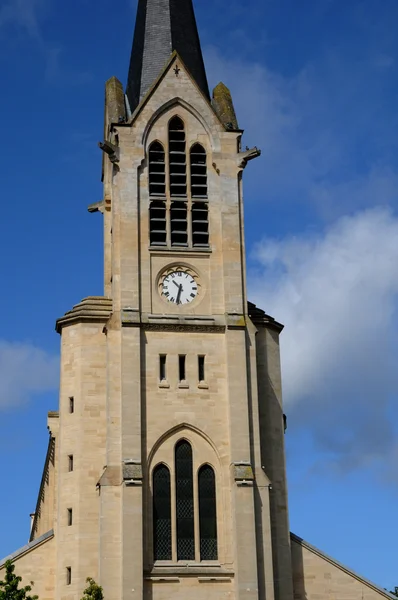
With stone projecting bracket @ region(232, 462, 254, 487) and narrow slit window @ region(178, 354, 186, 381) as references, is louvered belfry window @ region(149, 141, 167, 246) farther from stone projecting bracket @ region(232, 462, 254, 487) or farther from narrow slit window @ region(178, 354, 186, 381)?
stone projecting bracket @ region(232, 462, 254, 487)

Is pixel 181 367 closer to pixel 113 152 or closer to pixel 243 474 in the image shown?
pixel 243 474

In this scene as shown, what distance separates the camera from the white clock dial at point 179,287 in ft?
142

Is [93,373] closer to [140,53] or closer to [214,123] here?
[214,123]

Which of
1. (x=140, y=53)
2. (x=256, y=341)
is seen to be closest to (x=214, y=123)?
(x=140, y=53)

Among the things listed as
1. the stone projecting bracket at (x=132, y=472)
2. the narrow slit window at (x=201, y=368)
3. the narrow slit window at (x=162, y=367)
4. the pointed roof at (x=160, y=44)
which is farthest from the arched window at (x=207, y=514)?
the pointed roof at (x=160, y=44)

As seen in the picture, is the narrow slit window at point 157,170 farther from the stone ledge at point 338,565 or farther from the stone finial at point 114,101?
the stone ledge at point 338,565

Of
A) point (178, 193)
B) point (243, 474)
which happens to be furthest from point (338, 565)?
point (178, 193)

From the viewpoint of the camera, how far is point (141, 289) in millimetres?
42844

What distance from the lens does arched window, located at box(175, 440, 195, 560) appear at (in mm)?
39969

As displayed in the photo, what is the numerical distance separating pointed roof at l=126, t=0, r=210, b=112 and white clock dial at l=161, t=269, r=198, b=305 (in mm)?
8070

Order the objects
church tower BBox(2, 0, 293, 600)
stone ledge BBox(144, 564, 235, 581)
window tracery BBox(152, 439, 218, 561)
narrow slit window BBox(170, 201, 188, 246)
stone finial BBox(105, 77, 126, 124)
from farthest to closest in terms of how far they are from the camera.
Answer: stone finial BBox(105, 77, 126, 124) < narrow slit window BBox(170, 201, 188, 246) < window tracery BBox(152, 439, 218, 561) < church tower BBox(2, 0, 293, 600) < stone ledge BBox(144, 564, 235, 581)

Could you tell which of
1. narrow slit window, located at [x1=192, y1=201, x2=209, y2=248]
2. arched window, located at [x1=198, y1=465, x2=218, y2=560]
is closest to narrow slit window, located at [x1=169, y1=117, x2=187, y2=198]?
narrow slit window, located at [x1=192, y1=201, x2=209, y2=248]

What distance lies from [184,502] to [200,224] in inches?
422

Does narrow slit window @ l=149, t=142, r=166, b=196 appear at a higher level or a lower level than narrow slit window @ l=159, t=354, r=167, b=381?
higher
